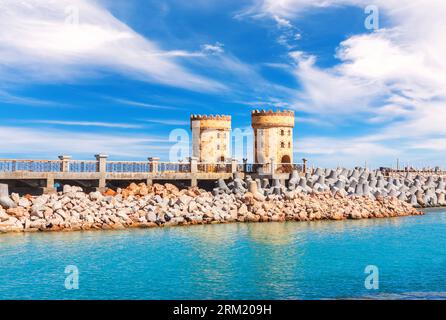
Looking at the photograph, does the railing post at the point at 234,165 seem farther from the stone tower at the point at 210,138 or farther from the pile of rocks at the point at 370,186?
the stone tower at the point at 210,138

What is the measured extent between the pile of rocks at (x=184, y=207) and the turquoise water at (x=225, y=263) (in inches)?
64.0

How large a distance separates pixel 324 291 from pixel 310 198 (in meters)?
21.7

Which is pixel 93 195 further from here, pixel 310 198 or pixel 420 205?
pixel 420 205

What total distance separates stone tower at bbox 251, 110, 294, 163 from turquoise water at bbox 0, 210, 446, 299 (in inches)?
724

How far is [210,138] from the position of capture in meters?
48.7

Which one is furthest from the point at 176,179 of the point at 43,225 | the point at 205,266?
the point at 205,266

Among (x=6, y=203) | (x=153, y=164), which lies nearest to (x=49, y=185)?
(x=6, y=203)

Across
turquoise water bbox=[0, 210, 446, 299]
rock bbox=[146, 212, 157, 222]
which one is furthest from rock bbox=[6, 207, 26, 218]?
rock bbox=[146, 212, 157, 222]

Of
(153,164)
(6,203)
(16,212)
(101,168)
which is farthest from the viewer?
(153,164)

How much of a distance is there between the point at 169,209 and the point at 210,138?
1927cm

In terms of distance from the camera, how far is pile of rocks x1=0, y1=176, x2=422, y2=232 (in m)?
27.0

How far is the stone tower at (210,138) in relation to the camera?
1916 inches

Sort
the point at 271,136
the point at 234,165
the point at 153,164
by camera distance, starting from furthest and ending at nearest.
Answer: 1. the point at 271,136
2. the point at 234,165
3. the point at 153,164

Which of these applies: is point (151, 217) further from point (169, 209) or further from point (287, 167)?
point (287, 167)
